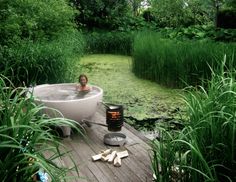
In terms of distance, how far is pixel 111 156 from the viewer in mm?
3482

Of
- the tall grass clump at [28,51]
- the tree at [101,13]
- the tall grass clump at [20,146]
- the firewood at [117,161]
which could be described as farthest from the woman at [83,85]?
the tree at [101,13]

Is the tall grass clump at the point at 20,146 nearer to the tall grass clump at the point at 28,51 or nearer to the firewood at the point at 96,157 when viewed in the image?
the firewood at the point at 96,157

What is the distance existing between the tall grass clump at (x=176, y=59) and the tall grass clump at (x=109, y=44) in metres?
2.44

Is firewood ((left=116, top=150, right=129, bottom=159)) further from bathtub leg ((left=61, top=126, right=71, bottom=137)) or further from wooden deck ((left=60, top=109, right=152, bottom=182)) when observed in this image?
bathtub leg ((left=61, top=126, right=71, bottom=137))

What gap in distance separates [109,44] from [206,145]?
7992 mm

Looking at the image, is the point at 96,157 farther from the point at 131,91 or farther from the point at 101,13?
the point at 101,13

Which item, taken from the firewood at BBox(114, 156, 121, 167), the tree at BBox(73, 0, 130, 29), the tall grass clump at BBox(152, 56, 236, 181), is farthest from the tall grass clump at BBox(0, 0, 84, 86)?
the tree at BBox(73, 0, 130, 29)

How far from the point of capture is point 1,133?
6.10 ft

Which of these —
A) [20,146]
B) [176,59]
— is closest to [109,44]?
[176,59]

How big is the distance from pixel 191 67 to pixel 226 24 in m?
4.61

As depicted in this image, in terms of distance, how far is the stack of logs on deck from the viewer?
3409 mm

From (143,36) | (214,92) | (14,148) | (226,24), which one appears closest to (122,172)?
(214,92)

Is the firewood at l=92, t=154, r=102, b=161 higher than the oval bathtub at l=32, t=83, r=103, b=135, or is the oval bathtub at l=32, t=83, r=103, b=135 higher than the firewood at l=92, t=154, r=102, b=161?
the oval bathtub at l=32, t=83, r=103, b=135

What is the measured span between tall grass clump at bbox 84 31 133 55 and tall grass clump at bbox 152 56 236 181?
24.9 ft
